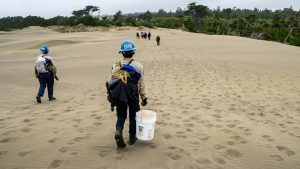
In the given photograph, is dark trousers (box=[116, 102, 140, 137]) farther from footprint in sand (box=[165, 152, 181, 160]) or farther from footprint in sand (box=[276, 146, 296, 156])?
footprint in sand (box=[276, 146, 296, 156])

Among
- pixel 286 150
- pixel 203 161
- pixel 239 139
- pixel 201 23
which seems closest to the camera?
pixel 203 161

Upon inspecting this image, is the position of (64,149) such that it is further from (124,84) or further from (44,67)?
(44,67)

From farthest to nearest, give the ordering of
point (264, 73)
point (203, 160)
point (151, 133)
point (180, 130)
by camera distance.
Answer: point (264, 73), point (180, 130), point (151, 133), point (203, 160)

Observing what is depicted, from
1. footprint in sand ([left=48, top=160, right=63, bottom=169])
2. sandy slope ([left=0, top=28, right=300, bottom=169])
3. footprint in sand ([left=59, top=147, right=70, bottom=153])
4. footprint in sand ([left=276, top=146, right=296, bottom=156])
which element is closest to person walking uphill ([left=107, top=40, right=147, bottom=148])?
sandy slope ([left=0, top=28, right=300, bottom=169])

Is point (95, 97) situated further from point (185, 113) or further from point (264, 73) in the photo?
point (264, 73)

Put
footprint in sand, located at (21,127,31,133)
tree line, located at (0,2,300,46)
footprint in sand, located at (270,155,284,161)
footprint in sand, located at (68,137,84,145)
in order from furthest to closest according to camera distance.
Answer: tree line, located at (0,2,300,46)
footprint in sand, located at (21,127,31,133)
footprint in sand, located at (68,137,84,145)
footprint in sand, located at (270,155,284,161)

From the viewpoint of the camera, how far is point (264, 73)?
14.9m

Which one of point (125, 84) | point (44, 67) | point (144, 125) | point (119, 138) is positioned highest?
point (125, 84)

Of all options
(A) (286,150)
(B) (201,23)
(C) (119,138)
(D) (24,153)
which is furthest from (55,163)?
(B) (201,23)

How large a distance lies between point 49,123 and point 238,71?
1131 centimetres

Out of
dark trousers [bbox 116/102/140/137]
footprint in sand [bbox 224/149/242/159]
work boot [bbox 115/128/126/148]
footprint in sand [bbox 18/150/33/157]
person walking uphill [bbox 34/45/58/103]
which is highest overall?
person walking uphill [bbox 34/45/58/103]

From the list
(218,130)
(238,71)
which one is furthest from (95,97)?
(238,71)

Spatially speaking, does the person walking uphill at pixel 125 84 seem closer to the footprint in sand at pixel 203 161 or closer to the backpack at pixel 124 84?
the backpack at pixel 124 84

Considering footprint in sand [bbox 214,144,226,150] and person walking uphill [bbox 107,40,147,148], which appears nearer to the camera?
person walking uphill [bbox 107,40,147,148]
